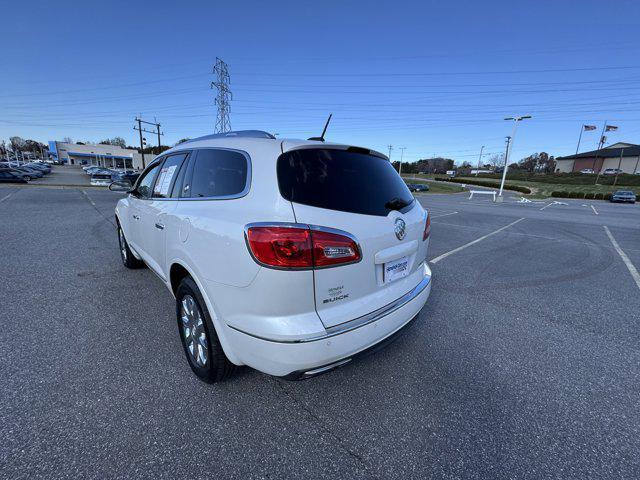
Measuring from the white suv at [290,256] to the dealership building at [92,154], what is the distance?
102012mm

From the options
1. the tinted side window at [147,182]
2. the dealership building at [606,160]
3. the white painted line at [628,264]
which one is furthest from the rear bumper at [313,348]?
the dealership building at [606,160]

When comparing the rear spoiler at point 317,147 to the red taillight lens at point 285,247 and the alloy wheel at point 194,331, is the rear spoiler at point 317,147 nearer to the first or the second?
the red taillight lens at point 285,247

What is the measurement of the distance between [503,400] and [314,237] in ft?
6.30

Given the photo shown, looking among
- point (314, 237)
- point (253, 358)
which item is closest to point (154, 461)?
point (253, 358)

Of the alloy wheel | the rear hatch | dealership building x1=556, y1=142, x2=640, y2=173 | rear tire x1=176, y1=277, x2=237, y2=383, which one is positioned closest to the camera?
the rear hatch

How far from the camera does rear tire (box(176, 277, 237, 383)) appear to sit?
6.81 ft

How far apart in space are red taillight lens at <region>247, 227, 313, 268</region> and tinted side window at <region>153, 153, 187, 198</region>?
5.49 feet

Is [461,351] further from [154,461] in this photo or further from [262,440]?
[154,461]

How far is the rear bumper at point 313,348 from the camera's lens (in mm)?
1681

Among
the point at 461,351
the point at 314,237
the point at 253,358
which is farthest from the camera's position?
the point at 461,351

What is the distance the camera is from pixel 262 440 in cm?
182

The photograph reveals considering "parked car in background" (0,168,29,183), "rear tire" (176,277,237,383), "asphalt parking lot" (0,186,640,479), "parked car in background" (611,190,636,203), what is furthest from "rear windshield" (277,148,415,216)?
"parked car in background" (611,190,636,203)

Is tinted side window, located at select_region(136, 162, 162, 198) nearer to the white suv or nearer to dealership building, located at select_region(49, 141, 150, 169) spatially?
the white suv

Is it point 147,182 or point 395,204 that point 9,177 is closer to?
point 147,182
